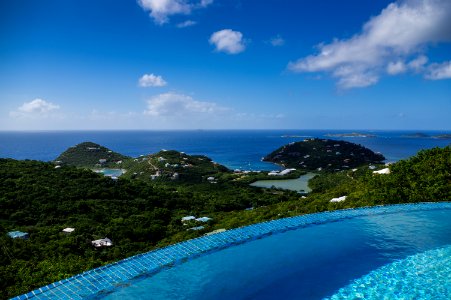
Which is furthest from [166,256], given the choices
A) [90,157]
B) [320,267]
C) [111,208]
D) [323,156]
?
[90,157]

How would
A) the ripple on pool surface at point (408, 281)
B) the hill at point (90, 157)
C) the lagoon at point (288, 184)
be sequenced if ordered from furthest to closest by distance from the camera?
the hill at point (90, 157) < the lagoon at point (288, 184) < the ripple on pool surface at point (408, 281)

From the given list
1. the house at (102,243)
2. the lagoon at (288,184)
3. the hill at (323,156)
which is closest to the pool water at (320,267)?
the house at (102,243)

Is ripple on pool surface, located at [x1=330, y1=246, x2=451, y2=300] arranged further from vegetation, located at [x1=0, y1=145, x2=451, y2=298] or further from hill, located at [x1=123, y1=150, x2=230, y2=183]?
hill, located at [x1=123, y1=150, x2=230, y2=183]

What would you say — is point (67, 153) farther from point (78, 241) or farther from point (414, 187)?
point (414, 187)

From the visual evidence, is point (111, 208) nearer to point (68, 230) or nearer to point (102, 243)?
point (68, 230)

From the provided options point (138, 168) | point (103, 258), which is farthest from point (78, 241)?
point (138, 168)

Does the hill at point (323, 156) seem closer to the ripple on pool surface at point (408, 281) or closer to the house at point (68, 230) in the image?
the house at point (68, 230)
